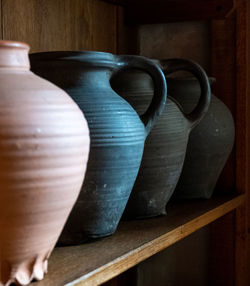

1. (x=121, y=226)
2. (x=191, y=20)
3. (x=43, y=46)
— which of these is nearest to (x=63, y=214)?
(x=121, y=226)

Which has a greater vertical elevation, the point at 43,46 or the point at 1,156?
the point at 43,46

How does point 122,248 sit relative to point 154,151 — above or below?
below

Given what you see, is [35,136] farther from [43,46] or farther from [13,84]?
[43,46]

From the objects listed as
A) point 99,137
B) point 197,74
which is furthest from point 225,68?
point 99,137

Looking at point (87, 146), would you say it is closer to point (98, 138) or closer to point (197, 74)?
point (98, 138)

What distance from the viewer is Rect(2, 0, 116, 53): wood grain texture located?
1067 millimetres

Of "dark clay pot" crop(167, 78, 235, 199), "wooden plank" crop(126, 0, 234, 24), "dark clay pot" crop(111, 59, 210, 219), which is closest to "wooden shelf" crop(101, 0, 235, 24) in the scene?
"wooden plank" crop(126, 0, 234, 24)

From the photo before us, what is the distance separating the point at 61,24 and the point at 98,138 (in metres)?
0.51

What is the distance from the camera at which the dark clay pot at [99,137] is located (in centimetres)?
79

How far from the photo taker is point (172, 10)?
1380mm

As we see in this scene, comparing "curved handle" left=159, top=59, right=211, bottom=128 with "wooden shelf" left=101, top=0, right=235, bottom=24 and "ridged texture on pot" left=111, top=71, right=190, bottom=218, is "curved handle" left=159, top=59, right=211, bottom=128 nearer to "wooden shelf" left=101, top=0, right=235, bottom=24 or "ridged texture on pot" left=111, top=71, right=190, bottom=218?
"ridged texture on pot" left=111, top=71, right=190, bottom=218

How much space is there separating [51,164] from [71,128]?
5 cm

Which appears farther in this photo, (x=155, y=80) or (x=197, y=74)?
(x=197, y=74)

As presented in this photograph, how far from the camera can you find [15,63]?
2.02 feet
